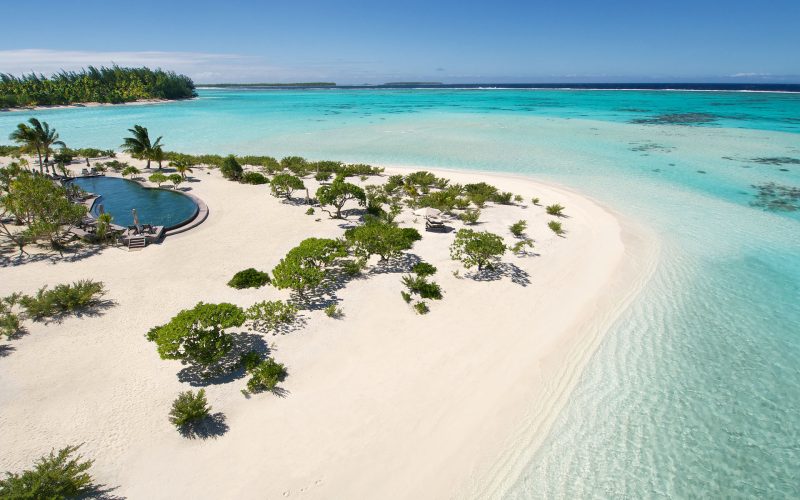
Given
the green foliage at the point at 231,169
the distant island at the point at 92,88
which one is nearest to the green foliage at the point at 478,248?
the green foliage at the point at 231,169

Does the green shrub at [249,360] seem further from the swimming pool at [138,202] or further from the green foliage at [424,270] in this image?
the swimming pool at [138,202]

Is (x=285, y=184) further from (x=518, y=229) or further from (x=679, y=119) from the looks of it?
(x=679, y=119)

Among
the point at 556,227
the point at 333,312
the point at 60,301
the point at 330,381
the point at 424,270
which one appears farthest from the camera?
the point at 556,227

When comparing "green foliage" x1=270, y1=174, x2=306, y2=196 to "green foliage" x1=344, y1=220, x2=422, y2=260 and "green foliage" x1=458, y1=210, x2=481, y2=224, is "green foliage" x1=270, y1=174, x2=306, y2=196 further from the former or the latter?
"green foliage" x1=458, y1=210, x2=481, y2=224

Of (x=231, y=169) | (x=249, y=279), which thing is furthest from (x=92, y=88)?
(x=249, y=279)

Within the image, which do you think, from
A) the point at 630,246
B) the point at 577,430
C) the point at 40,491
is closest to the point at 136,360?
the point at 40,491

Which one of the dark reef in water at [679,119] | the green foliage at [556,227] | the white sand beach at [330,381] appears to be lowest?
the white sand beach at [330,381]
